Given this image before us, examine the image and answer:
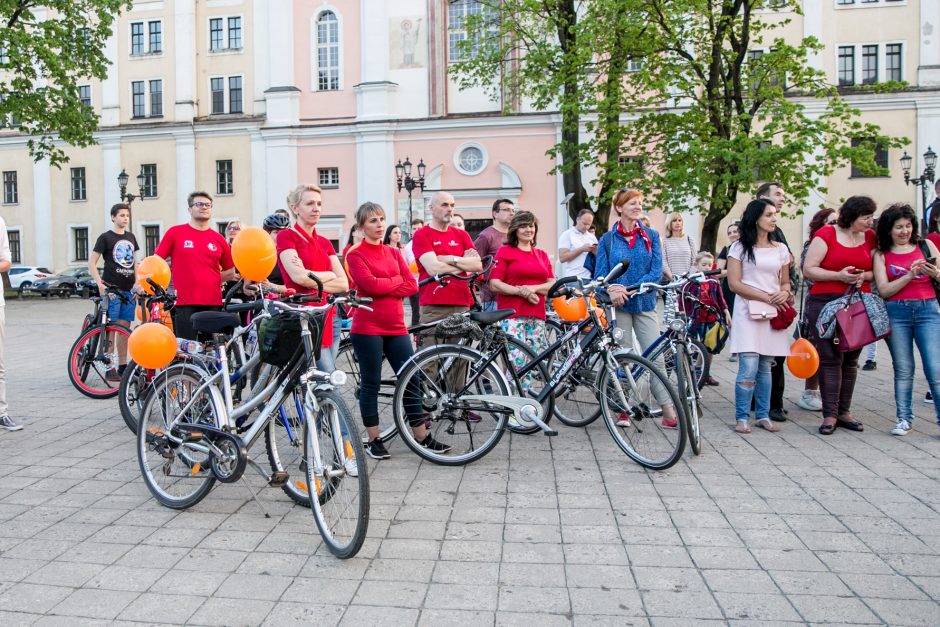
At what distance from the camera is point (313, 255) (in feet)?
19.7

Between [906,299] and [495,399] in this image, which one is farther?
[906,299]

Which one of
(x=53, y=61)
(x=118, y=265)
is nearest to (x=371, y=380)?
(x=118, y=265)

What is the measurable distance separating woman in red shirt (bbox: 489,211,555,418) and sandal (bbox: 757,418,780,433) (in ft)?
6.39

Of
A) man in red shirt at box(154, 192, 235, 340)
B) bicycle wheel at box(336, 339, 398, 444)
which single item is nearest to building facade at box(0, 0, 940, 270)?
bicycle wheel at box(336, 339, 398, 444)

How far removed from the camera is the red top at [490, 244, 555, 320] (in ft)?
24.0

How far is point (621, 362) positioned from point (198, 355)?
282cm

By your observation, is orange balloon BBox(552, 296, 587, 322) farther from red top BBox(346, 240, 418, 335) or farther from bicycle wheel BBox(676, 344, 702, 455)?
red top BBox(346, 240, 418, 335)

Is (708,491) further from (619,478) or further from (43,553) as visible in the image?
(43,553)

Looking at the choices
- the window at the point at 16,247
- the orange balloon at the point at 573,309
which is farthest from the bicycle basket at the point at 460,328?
the window at the point at 16,247

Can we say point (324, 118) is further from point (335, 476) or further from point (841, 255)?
point (335, 476)

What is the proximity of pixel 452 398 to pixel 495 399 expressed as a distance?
1.06ft

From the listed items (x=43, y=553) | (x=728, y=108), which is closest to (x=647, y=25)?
(x=728, y=108)

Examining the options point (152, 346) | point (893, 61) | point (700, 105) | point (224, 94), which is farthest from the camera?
point (224, 94)

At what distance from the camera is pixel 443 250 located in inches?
285
